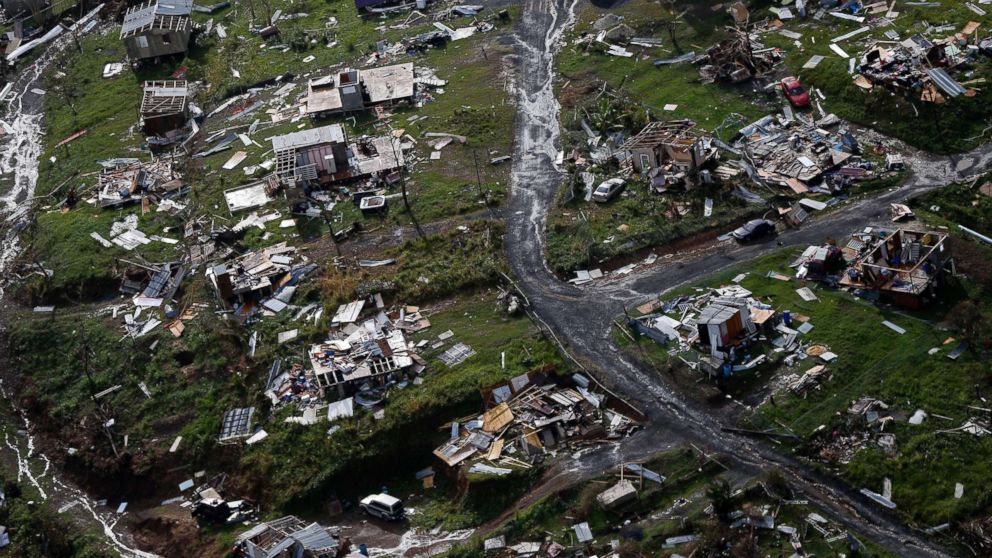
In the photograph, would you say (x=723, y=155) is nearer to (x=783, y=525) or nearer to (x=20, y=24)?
(x=783, y=525)

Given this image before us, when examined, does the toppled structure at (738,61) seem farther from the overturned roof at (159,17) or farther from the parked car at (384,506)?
the overturned roof at (159,17)

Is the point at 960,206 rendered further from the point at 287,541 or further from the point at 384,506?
the point at 287,541

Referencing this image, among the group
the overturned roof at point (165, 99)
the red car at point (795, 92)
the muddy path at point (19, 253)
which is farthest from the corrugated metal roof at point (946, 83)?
the overturned roof at point (165, 99)

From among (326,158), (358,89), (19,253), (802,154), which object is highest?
(358,89)

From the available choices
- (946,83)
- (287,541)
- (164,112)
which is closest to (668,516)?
(287,541)

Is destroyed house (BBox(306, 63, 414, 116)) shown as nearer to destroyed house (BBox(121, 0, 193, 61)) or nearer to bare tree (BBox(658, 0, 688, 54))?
destroyed house (BBox(121, 0, 193, 61))

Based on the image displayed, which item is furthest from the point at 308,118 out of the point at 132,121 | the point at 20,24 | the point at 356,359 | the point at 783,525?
the point at 783,525
